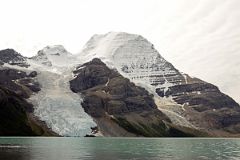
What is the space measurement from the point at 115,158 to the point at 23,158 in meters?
18.2

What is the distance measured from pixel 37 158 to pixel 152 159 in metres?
22.8

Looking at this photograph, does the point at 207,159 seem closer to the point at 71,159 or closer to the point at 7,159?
the point at 71,159

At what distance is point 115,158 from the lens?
298ft

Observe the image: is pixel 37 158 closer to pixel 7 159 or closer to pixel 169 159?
pixel 7 159

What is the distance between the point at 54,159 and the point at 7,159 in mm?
8942

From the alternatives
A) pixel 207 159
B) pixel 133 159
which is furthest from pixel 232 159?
pixel 133 159

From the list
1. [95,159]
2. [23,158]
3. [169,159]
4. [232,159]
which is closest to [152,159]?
[169,159]

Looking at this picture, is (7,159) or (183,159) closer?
(7,159)

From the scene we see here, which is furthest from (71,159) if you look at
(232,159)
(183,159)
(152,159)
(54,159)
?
(232,159)

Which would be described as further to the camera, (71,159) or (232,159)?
(232,159)

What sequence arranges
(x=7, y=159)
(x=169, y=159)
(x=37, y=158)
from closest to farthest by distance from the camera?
(x=7, y=159)
(x=37, y=158)
(x=169, y=159)

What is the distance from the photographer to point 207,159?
9450 cm

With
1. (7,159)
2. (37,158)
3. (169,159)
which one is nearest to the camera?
(7,159)

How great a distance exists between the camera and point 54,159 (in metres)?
84.8
